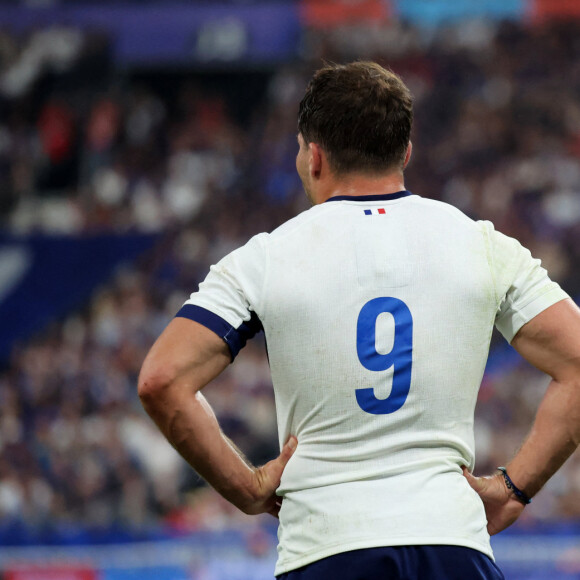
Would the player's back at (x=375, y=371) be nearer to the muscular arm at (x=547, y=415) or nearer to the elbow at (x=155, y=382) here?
the muscular arm at (x=547, y=415)

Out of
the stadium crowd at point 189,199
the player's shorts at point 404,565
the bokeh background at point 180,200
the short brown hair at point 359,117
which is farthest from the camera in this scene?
the stadium crowd at point 189,199

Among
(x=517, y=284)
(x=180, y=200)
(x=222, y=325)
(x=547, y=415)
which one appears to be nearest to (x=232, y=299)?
(x=222, y=325)

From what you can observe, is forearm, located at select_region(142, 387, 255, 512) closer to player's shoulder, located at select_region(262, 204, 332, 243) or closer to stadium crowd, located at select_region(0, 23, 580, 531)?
player's shoulder, located at select_region(262, 204, 332, 243)

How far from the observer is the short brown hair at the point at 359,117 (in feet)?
7.04

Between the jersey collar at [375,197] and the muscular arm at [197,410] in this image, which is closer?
the muscular arm at [197,410]

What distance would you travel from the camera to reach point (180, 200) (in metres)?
14.2

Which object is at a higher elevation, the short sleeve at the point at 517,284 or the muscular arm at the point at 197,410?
the short sleeve at the point at 517,284

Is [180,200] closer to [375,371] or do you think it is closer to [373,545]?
[375,371]

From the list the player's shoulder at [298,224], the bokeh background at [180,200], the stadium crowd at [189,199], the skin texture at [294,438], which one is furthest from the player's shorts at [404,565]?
the stadium crowd at [189,199]

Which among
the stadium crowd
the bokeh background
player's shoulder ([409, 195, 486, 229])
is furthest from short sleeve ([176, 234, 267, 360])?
the stadium crowd

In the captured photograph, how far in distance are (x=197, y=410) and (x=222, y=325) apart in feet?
0.59

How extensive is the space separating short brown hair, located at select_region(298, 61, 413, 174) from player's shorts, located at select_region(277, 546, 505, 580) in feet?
2.53

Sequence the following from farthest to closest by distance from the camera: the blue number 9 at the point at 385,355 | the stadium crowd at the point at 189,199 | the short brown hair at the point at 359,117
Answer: the stadium crowd at the point at 189,199, the short brown hair at the point at 359,117, the blue number 9 at the point at 385,355

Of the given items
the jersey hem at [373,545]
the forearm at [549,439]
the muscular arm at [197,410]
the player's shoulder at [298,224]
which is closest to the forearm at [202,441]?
the muscular arm at [197,410]
